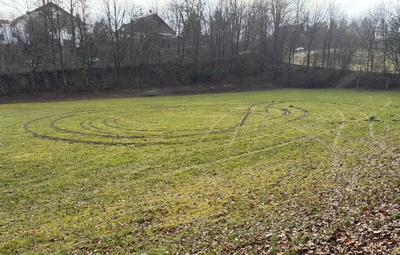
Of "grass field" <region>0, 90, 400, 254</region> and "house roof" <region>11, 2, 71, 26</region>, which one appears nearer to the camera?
"grass field" <region>0, 90, 400, 254</region>

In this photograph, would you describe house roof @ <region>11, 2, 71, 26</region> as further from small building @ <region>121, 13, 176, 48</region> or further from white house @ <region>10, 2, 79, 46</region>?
small building @ <region>121, 13, 176, 48</region>

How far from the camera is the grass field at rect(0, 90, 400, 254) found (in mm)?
6805

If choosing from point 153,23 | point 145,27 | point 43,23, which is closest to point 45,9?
point 43,23

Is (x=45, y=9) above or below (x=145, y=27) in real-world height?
above

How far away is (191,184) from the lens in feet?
32.8

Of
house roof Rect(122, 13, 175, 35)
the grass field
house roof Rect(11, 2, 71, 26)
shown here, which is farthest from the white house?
the grass field

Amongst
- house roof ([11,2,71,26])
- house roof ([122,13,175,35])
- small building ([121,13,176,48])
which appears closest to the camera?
house roof ([11,2,71,26])

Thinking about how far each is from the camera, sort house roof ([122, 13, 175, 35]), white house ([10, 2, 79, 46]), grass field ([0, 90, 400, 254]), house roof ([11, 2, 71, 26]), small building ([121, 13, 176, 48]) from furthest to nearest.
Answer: house roof ([122, 13, 175, 35])
small building ([121, 13, 176, 48])
white house ([10, 2, 79, 46])
house roof ([11, 2, 71, 26])
grass field ([0, 90, 400, 254])

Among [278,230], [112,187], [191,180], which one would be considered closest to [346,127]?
[191,180]

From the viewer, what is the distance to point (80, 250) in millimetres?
6523

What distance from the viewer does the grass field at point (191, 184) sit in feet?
22.3

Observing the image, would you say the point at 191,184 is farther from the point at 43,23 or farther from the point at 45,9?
the point at 43,23

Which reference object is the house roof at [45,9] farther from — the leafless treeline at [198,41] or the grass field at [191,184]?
the grass field at [191,184]

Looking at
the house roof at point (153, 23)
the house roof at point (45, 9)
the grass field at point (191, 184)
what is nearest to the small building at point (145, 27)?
the house roof at point (153, 23)
